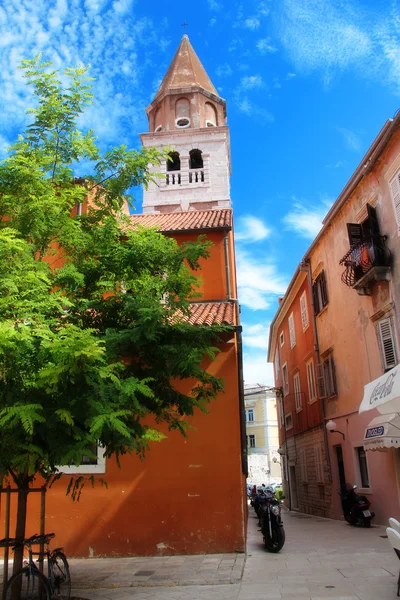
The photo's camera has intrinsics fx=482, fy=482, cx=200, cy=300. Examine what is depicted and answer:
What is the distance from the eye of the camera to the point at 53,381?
4988mm

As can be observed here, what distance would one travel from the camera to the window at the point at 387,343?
12.7m

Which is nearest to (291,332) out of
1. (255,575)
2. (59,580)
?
(255,575)

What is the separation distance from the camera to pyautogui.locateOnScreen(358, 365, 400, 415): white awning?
5.52 metres

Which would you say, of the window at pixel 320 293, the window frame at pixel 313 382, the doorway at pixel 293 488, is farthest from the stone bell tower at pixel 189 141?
the doorway at pixel 293 488

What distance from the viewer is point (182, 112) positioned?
30000 mm

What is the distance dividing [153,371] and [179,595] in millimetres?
3126

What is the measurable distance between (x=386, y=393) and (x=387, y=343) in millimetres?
7751

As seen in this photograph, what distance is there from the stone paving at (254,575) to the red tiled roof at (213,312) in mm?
4564

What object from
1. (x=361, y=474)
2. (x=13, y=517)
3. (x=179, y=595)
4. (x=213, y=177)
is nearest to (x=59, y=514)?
(x=13, y=517)

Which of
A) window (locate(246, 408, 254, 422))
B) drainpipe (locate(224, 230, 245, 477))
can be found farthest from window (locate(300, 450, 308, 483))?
window (locate(246, 408, 254, 422))

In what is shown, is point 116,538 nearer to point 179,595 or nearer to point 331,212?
point 179,595

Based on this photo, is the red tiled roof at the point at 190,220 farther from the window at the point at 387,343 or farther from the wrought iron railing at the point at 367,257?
the window at the point at 387,343

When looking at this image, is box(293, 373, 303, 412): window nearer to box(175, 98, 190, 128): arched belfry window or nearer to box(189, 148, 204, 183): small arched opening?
box(189, 148, 204, 183): small arched opening

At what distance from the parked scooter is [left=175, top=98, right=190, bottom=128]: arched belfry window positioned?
76.5 ft
